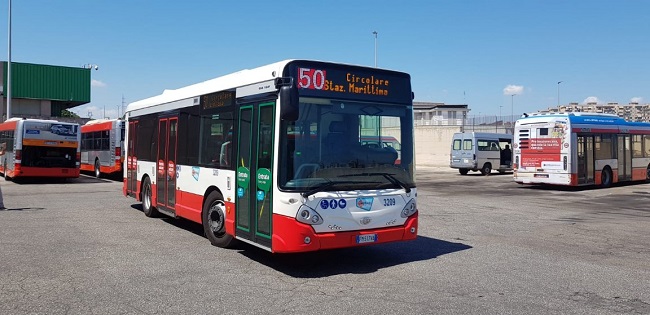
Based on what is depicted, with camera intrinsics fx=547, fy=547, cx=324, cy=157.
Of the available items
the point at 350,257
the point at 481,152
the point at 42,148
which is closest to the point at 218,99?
the point at 350,257

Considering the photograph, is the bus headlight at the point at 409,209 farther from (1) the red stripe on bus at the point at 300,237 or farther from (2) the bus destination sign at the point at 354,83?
(2) the bus destination sign at the point at 354,83

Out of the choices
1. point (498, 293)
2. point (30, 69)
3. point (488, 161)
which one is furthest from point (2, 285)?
point (30, 69)

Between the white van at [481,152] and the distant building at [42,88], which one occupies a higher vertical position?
the distant building at [42,88]

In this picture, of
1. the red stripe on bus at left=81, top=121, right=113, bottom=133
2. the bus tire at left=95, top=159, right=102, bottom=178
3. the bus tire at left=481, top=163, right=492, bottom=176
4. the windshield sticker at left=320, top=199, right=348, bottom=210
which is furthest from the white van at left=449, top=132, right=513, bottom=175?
the windshield sticker at left=320, top=199, right=348, bottom=210

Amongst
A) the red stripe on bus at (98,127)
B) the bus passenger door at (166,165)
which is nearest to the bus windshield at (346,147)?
the bus passenger door at (166,165)

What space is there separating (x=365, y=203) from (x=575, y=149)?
16.4m

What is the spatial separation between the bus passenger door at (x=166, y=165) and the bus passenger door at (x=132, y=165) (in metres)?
1.86

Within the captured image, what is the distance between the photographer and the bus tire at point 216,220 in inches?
354

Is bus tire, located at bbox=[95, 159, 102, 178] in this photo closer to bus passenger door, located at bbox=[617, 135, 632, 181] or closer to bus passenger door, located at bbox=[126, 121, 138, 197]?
bus passenger door, located at bbox=[126, 121, 138, 197]

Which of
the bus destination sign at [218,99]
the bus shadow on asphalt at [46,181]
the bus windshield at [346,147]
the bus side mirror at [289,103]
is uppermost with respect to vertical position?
the bus destination sign at [218,99]

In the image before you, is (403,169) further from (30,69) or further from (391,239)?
(30,69)

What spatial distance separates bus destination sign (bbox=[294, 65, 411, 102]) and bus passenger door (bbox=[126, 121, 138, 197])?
7.62 metres

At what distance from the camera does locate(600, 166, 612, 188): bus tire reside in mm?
23031

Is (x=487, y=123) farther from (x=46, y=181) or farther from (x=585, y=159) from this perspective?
(x=46, y=181)
